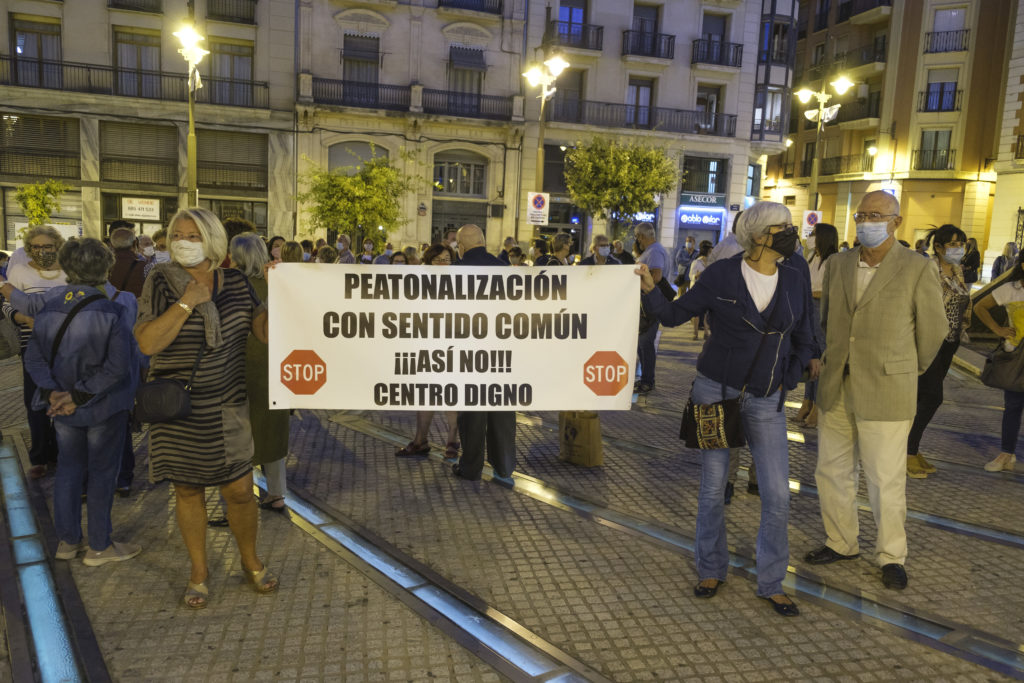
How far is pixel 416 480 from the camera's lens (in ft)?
19.4

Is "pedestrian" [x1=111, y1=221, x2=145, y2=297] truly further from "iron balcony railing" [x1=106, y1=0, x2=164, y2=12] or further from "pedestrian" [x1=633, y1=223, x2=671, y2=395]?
"iron balcony railing" [x1=106, y1=0, x2=164, y2=12]

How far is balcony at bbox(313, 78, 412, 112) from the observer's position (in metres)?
29.7

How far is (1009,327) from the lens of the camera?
6445 mm

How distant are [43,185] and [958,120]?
3844cm

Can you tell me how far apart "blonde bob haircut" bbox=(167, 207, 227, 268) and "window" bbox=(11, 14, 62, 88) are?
29700 mm

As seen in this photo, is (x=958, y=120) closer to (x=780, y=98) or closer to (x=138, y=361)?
(x=780, y=98)

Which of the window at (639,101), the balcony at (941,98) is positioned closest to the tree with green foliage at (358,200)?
the window at (639,101)

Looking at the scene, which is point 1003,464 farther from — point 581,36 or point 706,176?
point 706,176

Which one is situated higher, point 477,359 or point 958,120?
point 958,120

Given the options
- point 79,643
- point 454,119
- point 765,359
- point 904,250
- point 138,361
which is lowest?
point 79,643

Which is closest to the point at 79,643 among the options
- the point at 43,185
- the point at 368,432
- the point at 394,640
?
the point at 394,640

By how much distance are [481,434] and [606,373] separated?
129 cm

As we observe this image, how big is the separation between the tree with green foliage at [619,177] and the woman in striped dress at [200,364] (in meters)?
26.5

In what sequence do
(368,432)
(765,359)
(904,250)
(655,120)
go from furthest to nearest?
(655,120), (368,432), (904,250), (765,359)
